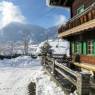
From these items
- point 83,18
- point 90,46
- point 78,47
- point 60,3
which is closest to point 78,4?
point 60,3

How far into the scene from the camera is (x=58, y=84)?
551 inches

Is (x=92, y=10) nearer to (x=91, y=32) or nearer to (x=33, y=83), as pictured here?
(x=91, y=32)

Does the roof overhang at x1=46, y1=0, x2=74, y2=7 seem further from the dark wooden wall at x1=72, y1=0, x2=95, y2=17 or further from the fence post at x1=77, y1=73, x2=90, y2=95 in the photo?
the fence post at x1=77, y1=73, x2=90, y2=95

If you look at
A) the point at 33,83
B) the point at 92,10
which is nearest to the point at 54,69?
the point at 33,83

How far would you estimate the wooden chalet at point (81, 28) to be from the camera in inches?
595

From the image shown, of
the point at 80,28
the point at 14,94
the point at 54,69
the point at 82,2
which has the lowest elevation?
the point at 14,94

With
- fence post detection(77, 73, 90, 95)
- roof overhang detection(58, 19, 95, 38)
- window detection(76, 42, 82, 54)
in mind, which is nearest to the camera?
fence post detection(77, 73, 90, 95)

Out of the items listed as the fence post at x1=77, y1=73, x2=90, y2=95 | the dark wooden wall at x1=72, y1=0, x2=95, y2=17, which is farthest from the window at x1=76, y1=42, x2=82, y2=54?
the fence post at x1=77, y1=73, x2=90, y2=95

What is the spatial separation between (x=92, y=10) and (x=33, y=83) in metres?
6.31

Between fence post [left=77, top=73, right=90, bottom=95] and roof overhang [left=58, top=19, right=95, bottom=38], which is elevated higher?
roof overhang [left=58, top=19, right=95, bottom=38]

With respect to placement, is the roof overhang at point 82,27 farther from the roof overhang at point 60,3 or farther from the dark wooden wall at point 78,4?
the roof overhang at point 60,3

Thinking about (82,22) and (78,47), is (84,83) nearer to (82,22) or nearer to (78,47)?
(82,22)

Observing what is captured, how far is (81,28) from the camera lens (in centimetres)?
1619

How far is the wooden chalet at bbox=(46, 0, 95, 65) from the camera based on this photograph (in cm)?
1510
